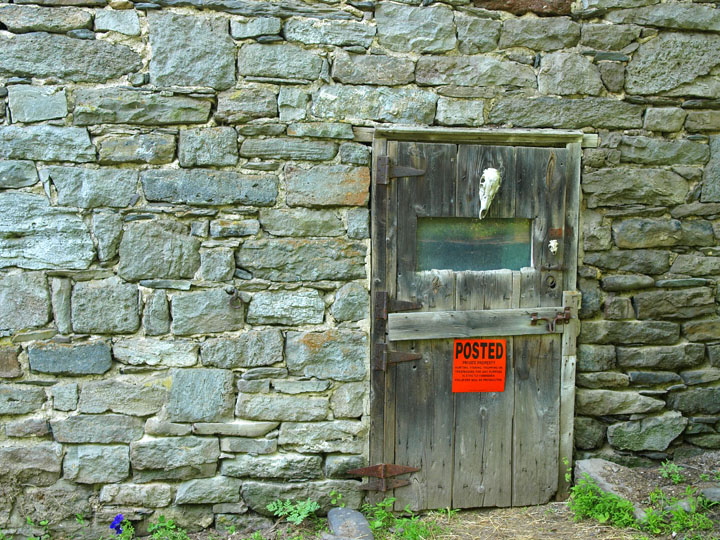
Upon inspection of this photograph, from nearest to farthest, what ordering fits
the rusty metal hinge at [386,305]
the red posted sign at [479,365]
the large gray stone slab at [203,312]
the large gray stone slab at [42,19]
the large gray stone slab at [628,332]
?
1. the large gray stone slab at [42,19]
2. the large gray stone slab at [203,312]
3. the rusty metal hinge at [386,305]
4. the red posted sign at [479,365]
5. the large gray stone slab at [628,332]

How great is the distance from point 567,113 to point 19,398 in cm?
326

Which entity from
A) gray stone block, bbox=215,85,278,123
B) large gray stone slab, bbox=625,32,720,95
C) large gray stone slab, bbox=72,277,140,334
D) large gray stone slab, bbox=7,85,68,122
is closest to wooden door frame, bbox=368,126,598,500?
large gray stone slab, bbox=625,32,720,95

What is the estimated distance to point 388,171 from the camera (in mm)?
2879

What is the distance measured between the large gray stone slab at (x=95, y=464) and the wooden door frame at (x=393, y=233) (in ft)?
4.28

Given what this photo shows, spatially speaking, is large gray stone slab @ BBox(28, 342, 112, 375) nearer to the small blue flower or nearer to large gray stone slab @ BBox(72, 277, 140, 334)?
large gray stone slab @ BBox(72, 277, 140, 334)

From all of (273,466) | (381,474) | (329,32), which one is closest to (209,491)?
(273,466)

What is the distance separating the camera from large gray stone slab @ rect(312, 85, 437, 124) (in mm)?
2869

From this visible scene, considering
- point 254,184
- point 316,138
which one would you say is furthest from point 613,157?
point 254,184

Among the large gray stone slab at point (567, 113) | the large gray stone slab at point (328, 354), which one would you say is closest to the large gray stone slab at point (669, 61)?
the large gray stone slab at point (567, 113)

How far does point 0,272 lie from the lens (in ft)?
9.01

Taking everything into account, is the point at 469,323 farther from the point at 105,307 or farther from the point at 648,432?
the point at 105,307

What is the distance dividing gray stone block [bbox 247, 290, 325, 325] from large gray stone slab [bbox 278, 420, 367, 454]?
1.82 ft

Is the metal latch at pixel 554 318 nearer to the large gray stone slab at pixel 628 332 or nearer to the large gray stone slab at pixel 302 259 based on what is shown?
the large gray stone slab at pixel 628 332

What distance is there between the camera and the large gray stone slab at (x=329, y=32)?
2840 millimetres
